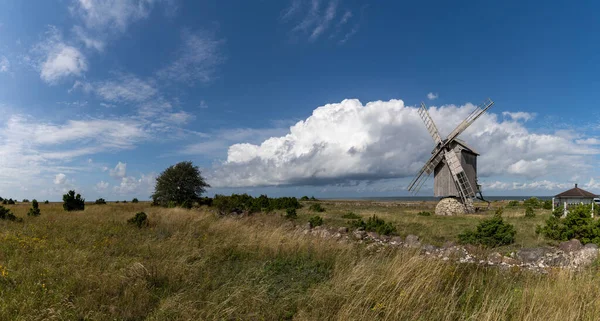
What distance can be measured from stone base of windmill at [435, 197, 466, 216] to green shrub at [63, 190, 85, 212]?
29.8 metres

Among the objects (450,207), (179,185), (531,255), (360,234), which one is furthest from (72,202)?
(450,207)

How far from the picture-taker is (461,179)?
96.3 ft

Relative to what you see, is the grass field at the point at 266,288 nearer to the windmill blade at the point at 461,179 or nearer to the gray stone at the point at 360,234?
the gray stone at the point at 360,234

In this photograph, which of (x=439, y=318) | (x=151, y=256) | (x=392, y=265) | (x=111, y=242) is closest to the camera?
(x=439, y=318)

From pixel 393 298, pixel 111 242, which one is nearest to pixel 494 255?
pixel 393 298

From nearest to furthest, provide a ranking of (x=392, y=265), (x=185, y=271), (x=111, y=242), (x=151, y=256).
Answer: (x=392, y=265) → (x=185, y=271) → (x=151, y=256) → (x=111, y=242)

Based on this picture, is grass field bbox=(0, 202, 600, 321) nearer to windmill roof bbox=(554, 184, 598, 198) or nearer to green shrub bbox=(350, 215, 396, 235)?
green shrub bbox=(350, 215, 396, 235)

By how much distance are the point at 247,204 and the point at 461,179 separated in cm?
1912

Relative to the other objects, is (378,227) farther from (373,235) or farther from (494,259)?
(494,259)

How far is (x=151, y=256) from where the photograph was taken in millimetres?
7527

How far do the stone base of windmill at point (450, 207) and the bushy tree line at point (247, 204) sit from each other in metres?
13.3

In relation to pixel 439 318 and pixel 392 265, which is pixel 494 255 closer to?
pixel 392 265

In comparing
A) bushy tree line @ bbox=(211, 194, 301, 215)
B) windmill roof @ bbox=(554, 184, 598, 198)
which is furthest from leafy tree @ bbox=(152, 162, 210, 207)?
windmill roof @ bbox=(554, 184, 598, 198)

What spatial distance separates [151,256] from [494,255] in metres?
9.05
